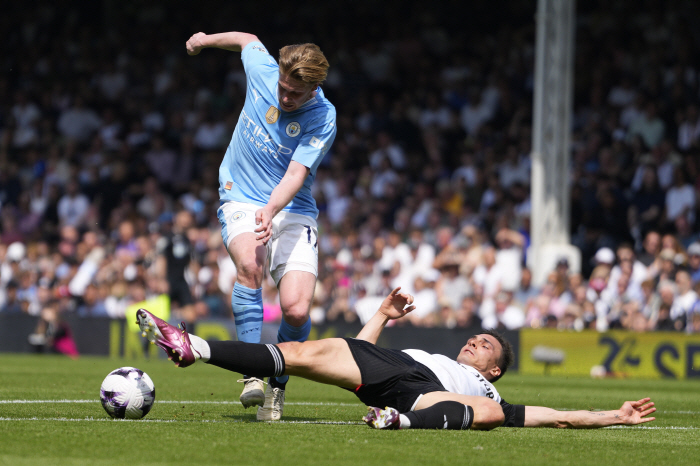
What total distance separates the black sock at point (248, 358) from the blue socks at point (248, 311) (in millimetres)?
929

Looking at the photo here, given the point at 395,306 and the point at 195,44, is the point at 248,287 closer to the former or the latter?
the point at 395,306

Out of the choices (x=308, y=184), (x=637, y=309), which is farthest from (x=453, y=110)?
(x=308, y=184)

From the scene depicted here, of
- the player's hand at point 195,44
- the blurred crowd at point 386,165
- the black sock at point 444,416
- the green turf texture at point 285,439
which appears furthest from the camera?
the blurred crowd at point 386,165

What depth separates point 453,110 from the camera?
58.8 ft

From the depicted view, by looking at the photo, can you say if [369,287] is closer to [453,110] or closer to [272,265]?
[453,110]

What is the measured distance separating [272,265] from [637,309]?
8.14 m

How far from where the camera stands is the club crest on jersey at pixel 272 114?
6293mm

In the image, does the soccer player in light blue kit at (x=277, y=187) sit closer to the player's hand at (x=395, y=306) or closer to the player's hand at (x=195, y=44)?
the player's hand at (x=195, y=44)

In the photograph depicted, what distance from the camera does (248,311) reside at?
612 centimetres

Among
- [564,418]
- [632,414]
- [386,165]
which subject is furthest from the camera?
[386,165]

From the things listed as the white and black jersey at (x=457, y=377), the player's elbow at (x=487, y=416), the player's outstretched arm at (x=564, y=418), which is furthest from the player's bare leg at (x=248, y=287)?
the player's outstretched arm at (x=564, y=418)

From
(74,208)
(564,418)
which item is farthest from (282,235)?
(74,208)

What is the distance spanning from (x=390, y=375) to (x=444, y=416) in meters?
0.37

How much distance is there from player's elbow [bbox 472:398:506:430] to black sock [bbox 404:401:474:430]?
0.14 feet
